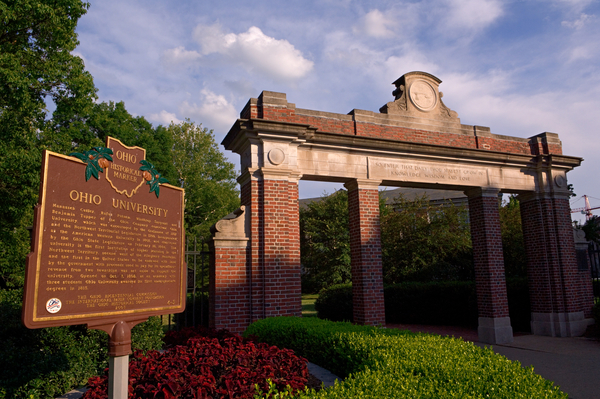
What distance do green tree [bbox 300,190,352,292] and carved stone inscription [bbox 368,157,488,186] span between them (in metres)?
15.5

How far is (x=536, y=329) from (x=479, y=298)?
2.31 meters

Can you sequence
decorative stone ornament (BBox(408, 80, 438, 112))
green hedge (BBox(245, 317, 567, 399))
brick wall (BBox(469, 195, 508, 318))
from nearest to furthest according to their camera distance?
green hedge (BBox(245, 317, 567, 399))
brick wall (BBox(469, 195, 508, 318))
decorative stone ornament (BBox(408, 80, 438, 112))

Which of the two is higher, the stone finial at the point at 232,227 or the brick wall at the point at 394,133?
the brick wall at the point at 394,133

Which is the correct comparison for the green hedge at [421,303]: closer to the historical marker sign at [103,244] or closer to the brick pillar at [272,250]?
the brick pillar at [272,250]

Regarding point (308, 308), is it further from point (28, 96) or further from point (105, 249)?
point (105, 249)

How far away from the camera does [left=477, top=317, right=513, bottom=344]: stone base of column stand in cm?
1023

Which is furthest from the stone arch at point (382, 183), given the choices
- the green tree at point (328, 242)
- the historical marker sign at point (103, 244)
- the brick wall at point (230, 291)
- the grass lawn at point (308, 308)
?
the green tree at point (328, 242)

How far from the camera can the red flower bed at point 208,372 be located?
3.57 meters

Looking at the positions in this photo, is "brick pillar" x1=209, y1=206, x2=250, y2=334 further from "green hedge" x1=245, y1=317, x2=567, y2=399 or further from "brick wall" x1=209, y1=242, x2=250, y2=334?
"green hedge" x1=245, y1=317, x2=567, y2=399

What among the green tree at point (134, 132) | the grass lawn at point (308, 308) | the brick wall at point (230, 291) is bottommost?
the grass lawn at point (308, 308)

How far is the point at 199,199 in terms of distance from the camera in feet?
84.2

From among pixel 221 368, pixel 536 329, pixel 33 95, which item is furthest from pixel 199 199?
pixel 221 368

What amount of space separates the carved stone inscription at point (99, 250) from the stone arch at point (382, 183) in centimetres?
450

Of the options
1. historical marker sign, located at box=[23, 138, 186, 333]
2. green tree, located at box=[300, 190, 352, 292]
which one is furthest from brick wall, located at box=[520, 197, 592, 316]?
green tree, located at box=[300, 190, 352, 292]
